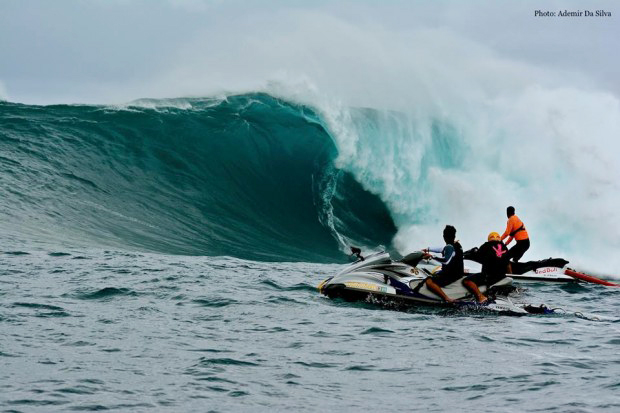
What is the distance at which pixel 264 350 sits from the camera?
9094 millimetres

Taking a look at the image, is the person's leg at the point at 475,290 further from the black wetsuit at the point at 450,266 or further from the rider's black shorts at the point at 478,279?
the rider's black shorts at the point at 478,279

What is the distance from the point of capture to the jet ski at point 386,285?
1264cm

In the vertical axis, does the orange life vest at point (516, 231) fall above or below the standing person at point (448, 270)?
above

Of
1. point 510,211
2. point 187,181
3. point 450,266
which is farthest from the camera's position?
point 187,181

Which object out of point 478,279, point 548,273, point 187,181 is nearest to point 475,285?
point 478,279

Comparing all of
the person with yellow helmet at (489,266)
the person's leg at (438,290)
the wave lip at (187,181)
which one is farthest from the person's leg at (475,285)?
the wave lip at (187,181)

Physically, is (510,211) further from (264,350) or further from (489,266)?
(264,350)

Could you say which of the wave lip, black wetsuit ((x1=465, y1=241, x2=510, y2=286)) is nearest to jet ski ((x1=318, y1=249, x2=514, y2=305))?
black wetsuit ((x1=465, y1=241, x2=510, y2=286))

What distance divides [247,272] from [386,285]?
3.39m

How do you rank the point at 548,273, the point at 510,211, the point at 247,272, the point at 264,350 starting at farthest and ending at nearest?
the point at 510,211
the point at 548,273
the point at 247,272
the point at 264,350

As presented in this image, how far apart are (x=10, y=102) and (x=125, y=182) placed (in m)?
7.67

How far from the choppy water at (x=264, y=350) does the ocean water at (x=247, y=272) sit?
0.04 m

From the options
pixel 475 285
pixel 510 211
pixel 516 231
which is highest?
pixel 510 211

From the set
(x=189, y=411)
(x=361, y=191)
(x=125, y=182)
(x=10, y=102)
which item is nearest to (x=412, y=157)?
(x=361, y=191)
